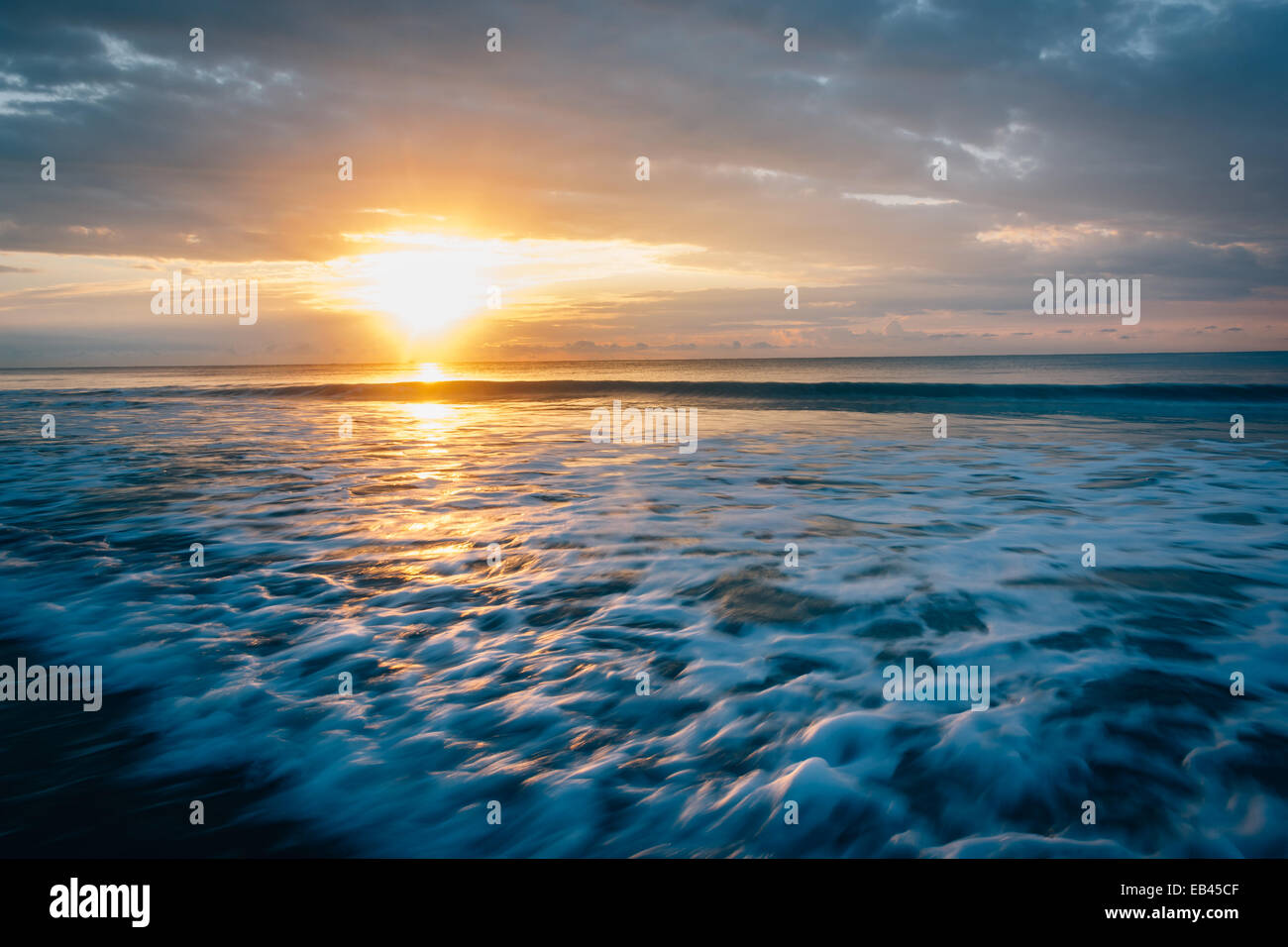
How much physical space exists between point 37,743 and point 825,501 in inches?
287

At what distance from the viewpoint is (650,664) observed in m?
4.29

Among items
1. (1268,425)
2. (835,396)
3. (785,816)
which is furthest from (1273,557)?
(835,396)

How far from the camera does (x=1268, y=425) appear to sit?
16672 mm

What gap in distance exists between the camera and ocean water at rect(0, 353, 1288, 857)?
292cm

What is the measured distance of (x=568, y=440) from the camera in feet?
49.9

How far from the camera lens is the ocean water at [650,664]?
292 cm

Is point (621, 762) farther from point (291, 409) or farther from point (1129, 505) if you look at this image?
point (291, 409)

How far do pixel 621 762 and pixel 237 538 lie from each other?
545 cm

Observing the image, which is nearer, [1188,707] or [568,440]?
[1188,707]
